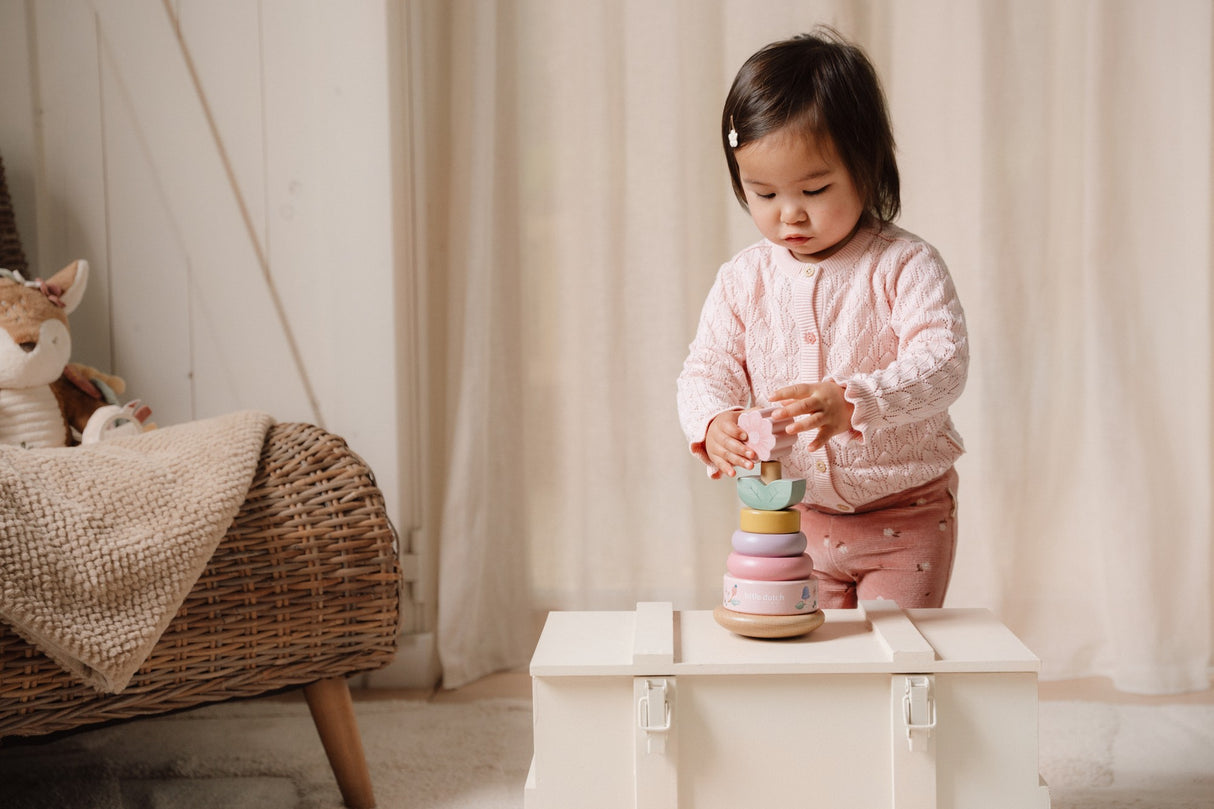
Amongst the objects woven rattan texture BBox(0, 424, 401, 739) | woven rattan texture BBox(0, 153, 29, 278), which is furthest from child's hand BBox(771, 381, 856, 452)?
woven rattan texture BBox(0, 153, 29, 278)

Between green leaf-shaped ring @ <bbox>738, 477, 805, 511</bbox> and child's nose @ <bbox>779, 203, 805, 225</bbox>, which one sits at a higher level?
child's nose @ <bbox>779, 203, 805, 225</bbox>

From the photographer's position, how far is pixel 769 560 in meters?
0.95

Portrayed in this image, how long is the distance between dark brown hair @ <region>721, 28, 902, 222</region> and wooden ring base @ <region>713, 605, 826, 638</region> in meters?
0.44

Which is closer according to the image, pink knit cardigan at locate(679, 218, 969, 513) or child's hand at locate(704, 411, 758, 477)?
child's hand at locate(704, 411, 758, 477)

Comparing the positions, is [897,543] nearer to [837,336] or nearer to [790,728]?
[837,336]

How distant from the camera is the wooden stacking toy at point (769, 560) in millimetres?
932

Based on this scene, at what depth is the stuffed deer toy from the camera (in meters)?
1.33

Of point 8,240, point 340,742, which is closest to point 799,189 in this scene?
point 340,742

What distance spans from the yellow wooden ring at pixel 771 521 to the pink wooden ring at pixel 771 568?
0.03m

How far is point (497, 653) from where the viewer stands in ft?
5.95

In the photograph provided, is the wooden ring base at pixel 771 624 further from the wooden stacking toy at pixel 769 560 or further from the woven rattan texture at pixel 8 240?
the woven rattan texture at pixel 8 240

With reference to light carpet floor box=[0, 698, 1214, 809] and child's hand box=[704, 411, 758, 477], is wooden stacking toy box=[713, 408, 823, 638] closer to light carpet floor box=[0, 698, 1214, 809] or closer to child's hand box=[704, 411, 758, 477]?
child's hand box=[704, 411, 758, 477]

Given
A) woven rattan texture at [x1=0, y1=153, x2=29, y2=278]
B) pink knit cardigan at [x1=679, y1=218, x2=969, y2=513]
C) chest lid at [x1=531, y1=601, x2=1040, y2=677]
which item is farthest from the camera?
woven rattan texture at [x1=0, y1=153, x2=29, y2=278]

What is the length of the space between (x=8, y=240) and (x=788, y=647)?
137cm
